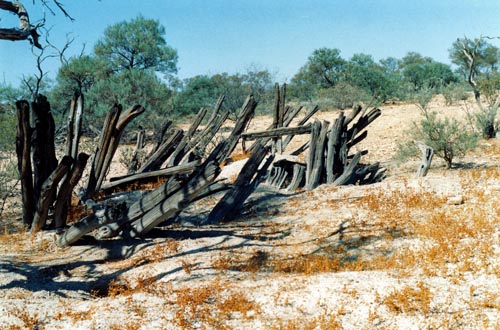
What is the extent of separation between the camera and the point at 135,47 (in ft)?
82.7

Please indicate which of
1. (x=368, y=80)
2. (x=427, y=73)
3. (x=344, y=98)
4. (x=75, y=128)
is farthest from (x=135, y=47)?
(x=427, y=73)

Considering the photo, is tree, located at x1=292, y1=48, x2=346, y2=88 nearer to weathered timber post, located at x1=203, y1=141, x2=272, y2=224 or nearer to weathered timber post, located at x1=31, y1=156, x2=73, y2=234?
weathered timber post, located at x1=203, y1=141, x2=272, y2=224

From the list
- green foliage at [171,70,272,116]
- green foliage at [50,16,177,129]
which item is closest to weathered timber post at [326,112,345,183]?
green foliage at [50,16,177,129]

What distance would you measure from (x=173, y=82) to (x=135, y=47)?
2.57 metres

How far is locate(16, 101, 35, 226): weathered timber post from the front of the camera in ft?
23.8

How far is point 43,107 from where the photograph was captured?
24.4ft

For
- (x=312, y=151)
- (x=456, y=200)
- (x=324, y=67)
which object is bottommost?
(x=456, y=200)

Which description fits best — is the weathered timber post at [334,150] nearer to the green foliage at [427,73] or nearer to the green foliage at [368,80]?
the green foliage at [368,80]

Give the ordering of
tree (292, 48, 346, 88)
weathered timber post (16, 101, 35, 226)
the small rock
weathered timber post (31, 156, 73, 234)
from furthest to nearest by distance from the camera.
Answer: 1. tree (292, 48, 346, 88)
2. the small rock
3. weathered timber post (16, 101, 35, 226)
4. weathered timber post (31, 156, 73, 234)

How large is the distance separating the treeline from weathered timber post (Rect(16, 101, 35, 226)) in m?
6.55

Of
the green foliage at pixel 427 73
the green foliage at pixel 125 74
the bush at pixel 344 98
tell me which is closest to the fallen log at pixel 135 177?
the green foliage at pixel 125 74

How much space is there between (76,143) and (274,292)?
14.8 feet

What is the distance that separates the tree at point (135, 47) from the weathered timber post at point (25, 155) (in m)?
18.0

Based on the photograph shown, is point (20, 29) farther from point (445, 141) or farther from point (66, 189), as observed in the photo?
point (445, 141)
